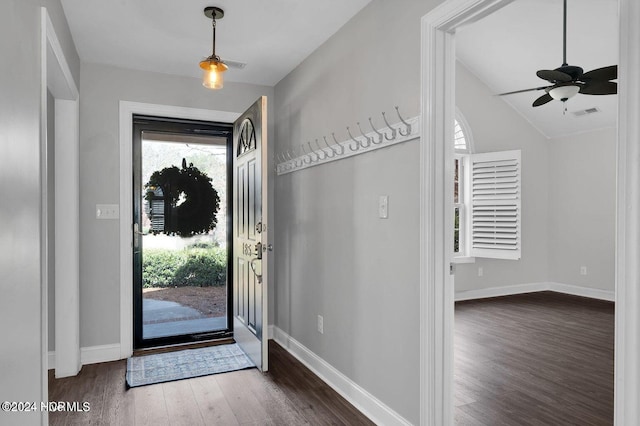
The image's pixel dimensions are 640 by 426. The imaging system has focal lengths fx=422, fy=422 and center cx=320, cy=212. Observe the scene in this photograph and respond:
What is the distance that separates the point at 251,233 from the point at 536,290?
16.2 ft

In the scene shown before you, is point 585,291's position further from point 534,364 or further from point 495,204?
point 534,364

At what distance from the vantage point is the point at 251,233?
338 cm

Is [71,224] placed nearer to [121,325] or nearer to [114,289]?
[114,289]

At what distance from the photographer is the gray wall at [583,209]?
5.87 metres

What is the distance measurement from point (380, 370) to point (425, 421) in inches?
17.3

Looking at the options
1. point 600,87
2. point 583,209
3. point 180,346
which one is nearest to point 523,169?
point 583,209

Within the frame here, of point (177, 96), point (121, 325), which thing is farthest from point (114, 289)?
point (177, 96)

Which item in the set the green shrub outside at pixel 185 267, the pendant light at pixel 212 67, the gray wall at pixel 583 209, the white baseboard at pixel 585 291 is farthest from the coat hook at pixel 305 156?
the white baseboard at pixel 585 291

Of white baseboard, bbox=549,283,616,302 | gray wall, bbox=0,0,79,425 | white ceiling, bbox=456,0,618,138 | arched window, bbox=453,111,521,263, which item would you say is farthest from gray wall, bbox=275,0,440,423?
white baseboard, bbox=549,283,616,302

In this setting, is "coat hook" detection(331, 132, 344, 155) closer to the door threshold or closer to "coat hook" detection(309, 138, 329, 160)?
"coat hook" detection(309, 138, 329, 160)

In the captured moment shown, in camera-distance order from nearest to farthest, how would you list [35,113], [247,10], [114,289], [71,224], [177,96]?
[35,113] < [247,10] < [71,224] < [114,289] < [177,96]

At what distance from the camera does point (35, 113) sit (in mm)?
1676

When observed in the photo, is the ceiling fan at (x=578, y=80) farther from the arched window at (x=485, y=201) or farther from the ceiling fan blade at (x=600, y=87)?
the arched window at (x=485, y=201)

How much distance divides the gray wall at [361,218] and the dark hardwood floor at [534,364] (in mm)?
741
